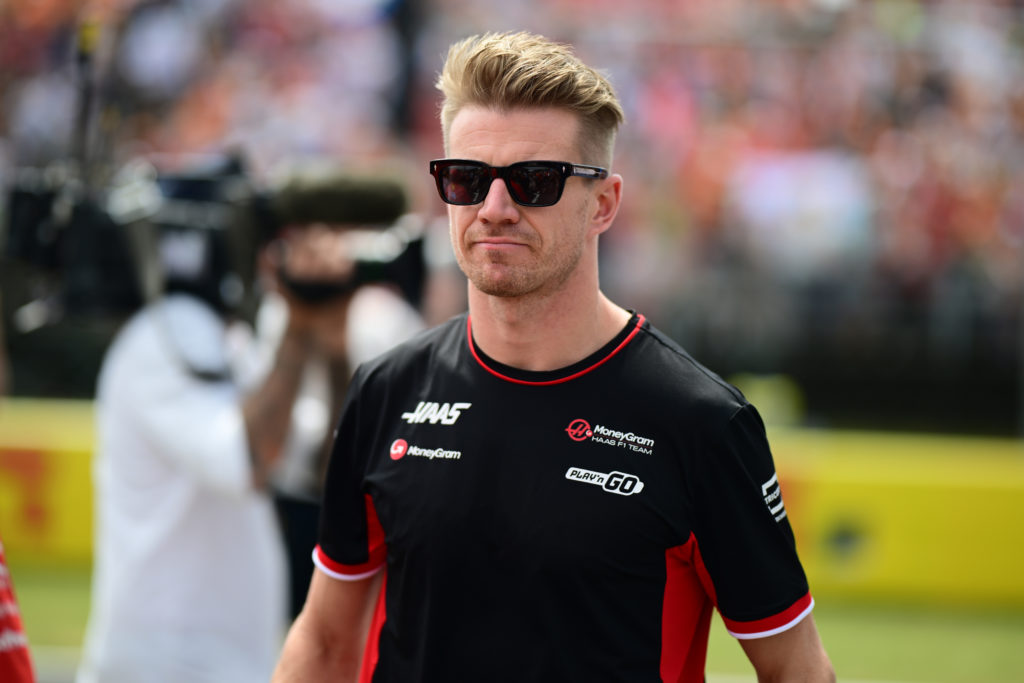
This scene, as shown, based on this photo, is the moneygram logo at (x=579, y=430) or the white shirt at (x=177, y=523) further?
the white shirt at (x=177, y=523)

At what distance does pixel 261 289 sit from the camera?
3873 mm

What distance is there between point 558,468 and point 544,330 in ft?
0.80

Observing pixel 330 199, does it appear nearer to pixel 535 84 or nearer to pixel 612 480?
pixel 535 84

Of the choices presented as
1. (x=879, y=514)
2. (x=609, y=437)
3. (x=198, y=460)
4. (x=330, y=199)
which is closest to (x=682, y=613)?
(x=609, y=437)

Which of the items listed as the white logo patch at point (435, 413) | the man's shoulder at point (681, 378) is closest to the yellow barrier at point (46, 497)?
the white logo patch at point (435, 413)

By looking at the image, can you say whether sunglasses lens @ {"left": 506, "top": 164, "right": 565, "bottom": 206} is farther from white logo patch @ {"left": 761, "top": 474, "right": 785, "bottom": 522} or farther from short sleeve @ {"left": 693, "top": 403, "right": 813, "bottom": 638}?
white logo patch @ {"left": 761, "top": 474, "right": 785, "bottom": 522}

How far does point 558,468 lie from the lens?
2090 millimetres

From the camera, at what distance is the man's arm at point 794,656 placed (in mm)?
2041

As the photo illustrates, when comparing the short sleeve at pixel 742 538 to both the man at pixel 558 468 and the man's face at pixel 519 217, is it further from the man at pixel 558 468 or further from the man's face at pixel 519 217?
the man's face at pixel 519 217

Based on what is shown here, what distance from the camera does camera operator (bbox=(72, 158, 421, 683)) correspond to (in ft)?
11.2

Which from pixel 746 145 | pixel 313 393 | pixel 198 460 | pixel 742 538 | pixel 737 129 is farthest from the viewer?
pixel 737 129

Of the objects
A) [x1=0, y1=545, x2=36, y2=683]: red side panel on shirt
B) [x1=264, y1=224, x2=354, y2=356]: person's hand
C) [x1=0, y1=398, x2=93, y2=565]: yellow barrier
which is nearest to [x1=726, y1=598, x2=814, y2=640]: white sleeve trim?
[x1=0, y1=545, x2=36, y2=683]: red side panel on shirt

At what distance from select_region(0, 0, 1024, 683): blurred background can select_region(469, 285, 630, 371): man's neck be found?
736cm

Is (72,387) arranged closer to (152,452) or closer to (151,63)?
(151,63)
